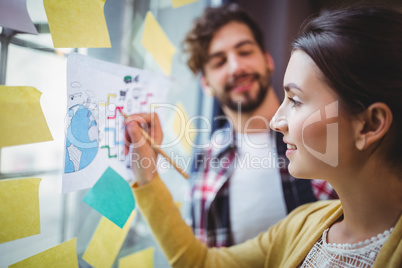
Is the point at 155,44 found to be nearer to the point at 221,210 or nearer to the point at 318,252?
the point at 221,210

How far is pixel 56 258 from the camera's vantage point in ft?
2.16

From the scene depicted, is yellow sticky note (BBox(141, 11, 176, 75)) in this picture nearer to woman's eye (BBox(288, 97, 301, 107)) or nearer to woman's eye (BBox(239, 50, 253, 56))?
woman's eye (BBox(239, 50, 253, 56))

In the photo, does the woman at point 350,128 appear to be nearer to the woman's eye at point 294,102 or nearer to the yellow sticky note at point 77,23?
the woman's eye at point 294,102

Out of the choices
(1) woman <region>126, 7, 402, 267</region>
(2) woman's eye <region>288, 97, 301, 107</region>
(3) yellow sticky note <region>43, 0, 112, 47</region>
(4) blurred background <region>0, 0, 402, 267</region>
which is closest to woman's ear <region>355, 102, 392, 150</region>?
(1) woman <region>126, 7, 402, 267</region>

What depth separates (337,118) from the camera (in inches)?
23.0

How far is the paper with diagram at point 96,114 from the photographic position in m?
0.67

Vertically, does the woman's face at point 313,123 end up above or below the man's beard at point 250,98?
below

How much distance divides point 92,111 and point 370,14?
0.63m

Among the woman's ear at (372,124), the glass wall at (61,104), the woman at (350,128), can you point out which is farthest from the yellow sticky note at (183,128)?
the woman's ear at (372,124)

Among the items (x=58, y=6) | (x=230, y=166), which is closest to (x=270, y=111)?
(x=230, y=166)

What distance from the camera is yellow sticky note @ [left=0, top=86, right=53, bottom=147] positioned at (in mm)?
564

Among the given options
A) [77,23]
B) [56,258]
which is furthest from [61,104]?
[56,258]

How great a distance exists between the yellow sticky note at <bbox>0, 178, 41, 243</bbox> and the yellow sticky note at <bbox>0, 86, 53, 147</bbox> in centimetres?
9

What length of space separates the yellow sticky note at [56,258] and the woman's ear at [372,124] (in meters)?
0.66
